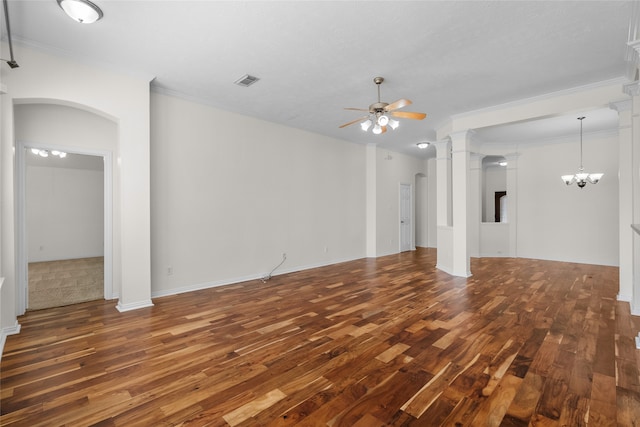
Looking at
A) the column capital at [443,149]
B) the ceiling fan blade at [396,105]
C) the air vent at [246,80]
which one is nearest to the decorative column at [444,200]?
the column capital at [443,149]

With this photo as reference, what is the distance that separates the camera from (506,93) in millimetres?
4574

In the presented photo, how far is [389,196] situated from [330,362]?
6.56 meters

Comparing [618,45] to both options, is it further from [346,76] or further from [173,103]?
[173,103]

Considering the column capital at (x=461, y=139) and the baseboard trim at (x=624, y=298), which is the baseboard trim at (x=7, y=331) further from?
the baseboard trim at (x=624, y=298)

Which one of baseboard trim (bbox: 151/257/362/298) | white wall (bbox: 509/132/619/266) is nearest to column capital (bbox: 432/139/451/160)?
white wall (bbox: 509/132/619/266)

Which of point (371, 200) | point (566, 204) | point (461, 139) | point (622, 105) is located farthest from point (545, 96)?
point (371, 200)

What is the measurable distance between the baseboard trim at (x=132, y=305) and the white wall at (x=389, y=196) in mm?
5640

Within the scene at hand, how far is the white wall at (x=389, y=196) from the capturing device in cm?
822

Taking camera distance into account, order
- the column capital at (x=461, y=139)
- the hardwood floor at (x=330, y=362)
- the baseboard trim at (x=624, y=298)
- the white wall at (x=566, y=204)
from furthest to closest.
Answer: the white wall at (x=566, y=204) → the column capital at (x=461, y=139) → the baseboard trim at (x=624, y=298) → the hardwood floor at (x=330, y=362)

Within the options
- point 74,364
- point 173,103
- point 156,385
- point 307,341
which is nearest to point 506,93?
point 307,341

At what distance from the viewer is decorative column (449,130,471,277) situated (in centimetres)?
565

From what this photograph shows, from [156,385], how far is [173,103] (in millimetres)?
3999

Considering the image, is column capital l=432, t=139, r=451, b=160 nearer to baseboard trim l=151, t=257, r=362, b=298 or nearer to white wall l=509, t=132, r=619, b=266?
white wall l=509, t=132, r=619, b=266

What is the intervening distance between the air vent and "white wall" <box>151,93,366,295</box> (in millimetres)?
1095
